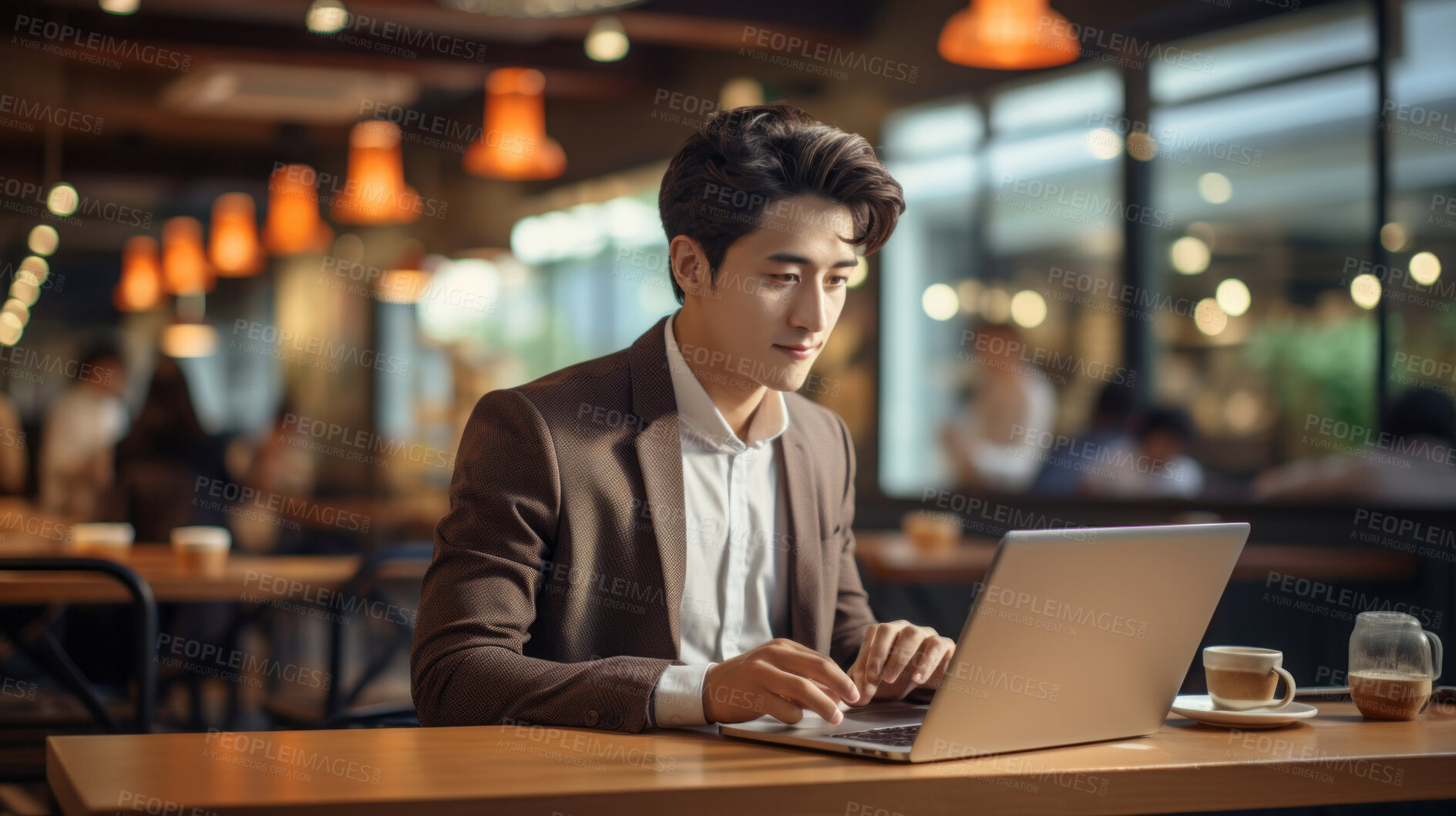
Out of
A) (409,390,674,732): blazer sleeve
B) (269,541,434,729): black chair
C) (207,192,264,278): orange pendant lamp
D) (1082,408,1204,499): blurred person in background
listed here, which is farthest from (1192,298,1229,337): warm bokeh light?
(207,192,264,278): orange pendant lamp

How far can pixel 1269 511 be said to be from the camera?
190 inches

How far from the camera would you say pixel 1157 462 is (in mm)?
5293

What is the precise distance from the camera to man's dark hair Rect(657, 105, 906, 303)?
1733 millimetres

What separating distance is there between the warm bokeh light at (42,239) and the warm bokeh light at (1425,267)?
1044 centimetres

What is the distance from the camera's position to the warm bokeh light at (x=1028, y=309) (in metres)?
6.38

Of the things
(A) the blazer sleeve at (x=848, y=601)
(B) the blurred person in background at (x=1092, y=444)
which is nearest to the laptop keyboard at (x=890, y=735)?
(A) the blazer sleeve at (x=848, y=601)

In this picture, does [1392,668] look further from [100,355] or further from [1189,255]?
[100,355]

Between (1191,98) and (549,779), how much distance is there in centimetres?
496

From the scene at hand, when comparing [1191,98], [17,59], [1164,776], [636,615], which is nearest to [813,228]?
[636,615]

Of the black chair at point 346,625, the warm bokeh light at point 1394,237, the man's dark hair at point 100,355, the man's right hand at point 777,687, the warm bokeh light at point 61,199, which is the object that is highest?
the warm bokeh light at point 61,199

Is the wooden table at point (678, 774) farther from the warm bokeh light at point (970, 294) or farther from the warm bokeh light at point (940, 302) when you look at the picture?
the warm bokeh light at point (940, 302)

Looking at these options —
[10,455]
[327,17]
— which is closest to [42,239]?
[10,455]

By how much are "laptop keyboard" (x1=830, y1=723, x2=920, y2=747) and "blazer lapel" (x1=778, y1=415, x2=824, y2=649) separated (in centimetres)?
44

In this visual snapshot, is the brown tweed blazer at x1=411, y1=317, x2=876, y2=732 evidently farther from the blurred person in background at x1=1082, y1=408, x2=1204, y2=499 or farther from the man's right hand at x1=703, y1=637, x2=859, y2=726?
the blurred person in background at x1=1082, y1=408, x2=1204, y2=499
